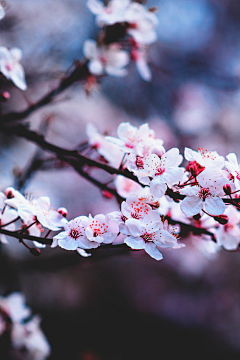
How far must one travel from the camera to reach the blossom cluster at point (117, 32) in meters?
1.31

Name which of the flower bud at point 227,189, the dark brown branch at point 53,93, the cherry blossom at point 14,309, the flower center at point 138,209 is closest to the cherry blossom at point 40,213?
the flower center at point 138,209

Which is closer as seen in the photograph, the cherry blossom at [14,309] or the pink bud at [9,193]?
the pink bud at [9,193]

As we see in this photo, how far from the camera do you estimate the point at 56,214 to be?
848mm

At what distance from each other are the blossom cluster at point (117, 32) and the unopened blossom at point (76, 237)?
0.92 m

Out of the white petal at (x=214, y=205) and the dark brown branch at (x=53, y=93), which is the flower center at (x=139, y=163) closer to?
the white petal at (x=214, y=205)

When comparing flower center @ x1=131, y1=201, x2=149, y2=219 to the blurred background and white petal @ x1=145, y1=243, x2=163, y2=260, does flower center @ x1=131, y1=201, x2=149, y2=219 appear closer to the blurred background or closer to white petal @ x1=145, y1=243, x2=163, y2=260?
white petal @ x1=145, y1=243, x2=163, y2=260

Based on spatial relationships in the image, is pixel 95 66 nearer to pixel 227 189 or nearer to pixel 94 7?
pixel 94 7

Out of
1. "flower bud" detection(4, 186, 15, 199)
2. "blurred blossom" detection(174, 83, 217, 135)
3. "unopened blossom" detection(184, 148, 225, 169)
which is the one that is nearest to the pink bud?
"flower bud" detection(4, 186, 15, 199)

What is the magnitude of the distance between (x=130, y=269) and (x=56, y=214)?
3497 millimetres

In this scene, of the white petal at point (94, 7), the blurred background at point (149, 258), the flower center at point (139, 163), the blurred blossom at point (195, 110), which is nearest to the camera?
the flower center at point (139, 163)

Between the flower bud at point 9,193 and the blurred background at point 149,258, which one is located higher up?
the flower bud at point 9,193

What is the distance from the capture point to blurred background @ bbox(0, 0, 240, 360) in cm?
327

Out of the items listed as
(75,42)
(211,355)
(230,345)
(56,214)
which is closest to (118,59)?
(56,214)

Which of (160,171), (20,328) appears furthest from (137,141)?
(20,328)
